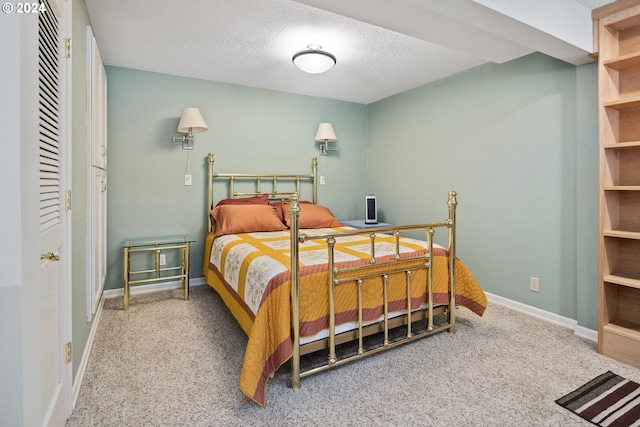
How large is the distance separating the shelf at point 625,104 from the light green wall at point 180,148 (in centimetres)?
292

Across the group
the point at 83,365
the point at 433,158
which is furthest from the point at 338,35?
the point at 83,365

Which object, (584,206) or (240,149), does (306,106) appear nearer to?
(240,149)

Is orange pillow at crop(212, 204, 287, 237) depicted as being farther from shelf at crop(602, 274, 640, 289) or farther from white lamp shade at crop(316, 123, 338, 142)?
shelf at crop(602, 274, 640, 289)

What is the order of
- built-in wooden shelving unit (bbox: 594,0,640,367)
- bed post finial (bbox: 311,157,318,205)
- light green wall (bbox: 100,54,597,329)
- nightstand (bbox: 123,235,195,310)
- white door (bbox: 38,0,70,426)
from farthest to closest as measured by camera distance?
bed post finial (bbox: 311,157,318,205)
nightstand (bbox: 123,235,195,310)
light green wall (bbox: 100,54,597,329)
built-in wooden shelving unit (bbox: 594,0,640,367)
white door (bbox: 38,0,70,426)

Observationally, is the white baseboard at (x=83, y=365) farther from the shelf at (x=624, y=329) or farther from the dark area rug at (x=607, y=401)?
the shelf at (x=624, y=329)

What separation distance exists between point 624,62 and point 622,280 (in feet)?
4.65

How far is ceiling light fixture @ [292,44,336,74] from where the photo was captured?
107 inches

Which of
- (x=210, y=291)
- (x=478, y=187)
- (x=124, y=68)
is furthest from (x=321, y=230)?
(x=124, y=68)

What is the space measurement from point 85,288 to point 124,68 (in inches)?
94.0

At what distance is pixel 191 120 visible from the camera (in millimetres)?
3357

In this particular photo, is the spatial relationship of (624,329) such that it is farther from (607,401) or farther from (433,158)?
(433,158)

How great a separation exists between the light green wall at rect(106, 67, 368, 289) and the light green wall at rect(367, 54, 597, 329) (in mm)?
1308

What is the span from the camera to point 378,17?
2086mm

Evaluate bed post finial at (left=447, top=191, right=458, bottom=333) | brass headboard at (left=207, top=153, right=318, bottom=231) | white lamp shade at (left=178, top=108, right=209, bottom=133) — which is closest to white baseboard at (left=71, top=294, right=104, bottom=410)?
brass headboard at (left=207, top=153, right=318, bottom=231)
